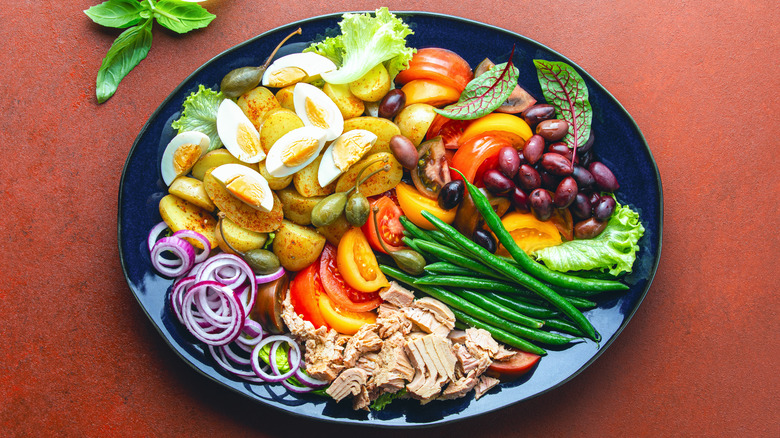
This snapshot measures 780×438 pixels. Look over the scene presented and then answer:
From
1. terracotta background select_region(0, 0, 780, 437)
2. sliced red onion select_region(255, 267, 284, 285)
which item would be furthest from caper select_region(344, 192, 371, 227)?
terracotta background select_region(0, 0, 780, 437)

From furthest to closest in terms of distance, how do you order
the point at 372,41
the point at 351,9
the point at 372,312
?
the point at 351,9 → the point at 372,312 → the point at 372,41

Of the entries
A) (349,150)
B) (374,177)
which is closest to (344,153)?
(349,150)

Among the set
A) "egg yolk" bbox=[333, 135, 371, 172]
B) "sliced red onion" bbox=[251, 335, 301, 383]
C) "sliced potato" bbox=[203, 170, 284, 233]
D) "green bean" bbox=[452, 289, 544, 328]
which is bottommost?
"sliced red onion" bbox=[251, 335, 301, 383]

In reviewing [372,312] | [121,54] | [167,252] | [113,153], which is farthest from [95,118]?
[372,312]

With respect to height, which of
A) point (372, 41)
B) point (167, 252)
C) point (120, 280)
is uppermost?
point (372, 41)

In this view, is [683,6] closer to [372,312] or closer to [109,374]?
[372,312]

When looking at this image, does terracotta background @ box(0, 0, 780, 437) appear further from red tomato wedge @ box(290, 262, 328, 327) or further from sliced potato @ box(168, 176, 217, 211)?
red tomato wedge @ box(290, 262, 328, 327)
